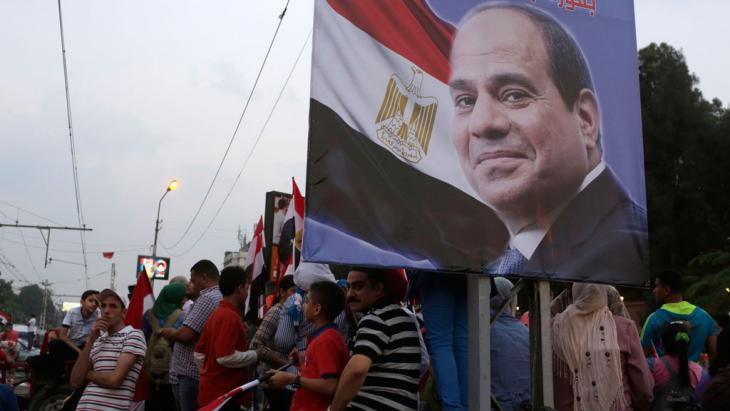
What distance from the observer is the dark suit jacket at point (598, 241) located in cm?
475

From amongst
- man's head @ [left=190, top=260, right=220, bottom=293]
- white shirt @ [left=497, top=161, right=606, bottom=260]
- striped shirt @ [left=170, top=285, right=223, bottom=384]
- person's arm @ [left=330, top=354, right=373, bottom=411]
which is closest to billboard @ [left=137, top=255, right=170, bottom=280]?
man's head @ [left=190, top=260, right=220, bottom=293]

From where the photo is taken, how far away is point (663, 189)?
28.0 m

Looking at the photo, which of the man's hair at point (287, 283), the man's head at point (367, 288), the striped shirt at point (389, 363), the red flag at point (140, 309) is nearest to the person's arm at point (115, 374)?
the red flag at point (140, 309)

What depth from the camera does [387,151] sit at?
14.3 feet

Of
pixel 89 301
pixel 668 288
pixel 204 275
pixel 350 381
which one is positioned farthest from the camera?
pixel 89 301

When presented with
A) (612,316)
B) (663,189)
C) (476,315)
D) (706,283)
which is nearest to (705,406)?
(476,315)

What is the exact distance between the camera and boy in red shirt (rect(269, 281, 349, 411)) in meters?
3.99

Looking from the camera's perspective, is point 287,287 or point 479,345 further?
point 287,287

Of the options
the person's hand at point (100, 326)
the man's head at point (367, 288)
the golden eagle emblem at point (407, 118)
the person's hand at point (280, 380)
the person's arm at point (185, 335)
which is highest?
the golden eagle emblem at point (407, 118)

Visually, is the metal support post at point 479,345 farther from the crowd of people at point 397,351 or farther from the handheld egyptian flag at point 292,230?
the handheld egyptian flag at point 292,230

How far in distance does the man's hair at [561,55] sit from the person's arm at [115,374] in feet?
12.0

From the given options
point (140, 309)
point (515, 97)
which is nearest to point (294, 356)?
point (140, 309)

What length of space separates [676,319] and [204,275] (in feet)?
13.5

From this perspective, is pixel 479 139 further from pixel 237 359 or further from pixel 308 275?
pixel 237 359
